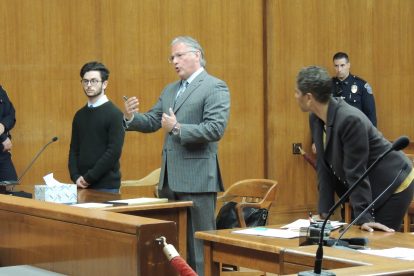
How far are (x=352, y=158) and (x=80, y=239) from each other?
1549 millimetres

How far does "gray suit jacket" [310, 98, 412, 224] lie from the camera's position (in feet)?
13.4

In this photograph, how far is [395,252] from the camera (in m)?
3.35

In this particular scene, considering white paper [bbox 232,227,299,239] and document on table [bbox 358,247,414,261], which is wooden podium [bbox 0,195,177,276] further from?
white paper [bbox 232,227,299,239]

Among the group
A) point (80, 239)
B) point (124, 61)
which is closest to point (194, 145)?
point (80, 239)

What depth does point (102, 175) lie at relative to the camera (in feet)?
19.4

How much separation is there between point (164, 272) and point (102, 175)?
3.28 metres

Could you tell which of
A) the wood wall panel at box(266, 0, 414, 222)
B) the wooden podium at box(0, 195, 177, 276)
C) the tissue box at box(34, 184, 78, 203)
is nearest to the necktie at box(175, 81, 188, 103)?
the tissue box at box(34, 184, 78, 203)

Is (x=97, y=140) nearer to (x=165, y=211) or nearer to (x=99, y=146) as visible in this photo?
(x=99, y=146)

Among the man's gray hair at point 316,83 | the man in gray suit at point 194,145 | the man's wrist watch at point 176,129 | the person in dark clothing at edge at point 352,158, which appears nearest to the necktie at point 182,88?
the man in gray suit at point 194,145

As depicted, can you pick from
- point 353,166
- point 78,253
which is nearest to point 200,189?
point 353,166

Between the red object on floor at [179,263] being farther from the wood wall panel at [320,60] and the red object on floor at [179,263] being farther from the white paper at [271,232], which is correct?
the wood wall panel at [320,60]

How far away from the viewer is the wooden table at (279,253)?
9.61 ft

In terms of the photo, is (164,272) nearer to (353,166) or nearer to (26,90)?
(353,166)

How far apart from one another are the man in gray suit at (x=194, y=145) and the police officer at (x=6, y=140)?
1.86m
